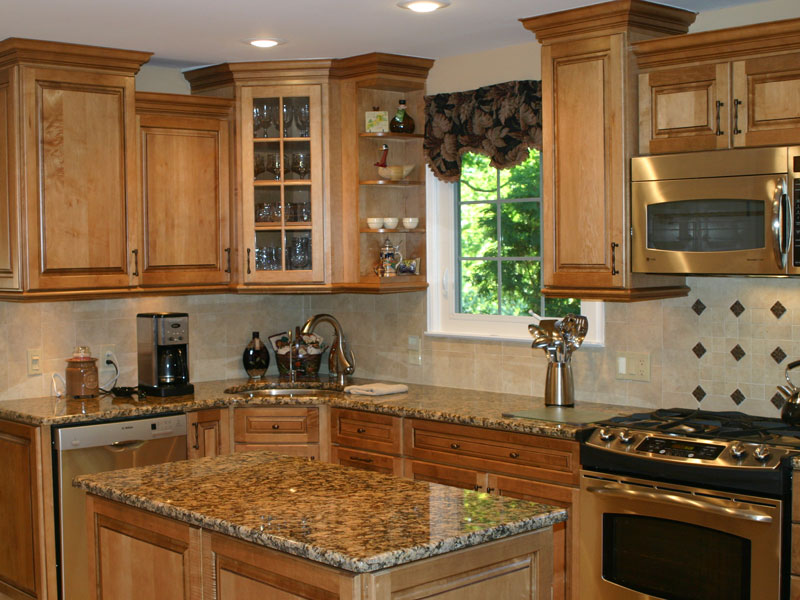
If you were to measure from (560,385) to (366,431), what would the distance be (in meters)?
0.92

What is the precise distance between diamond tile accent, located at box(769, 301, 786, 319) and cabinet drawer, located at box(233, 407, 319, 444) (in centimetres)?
209

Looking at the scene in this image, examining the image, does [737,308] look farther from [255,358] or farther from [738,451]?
[255,358]

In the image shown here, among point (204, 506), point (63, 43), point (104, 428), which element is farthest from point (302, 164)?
point (204, 506)

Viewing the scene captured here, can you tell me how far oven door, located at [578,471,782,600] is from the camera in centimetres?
304

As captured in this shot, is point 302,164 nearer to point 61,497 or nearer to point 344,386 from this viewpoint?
point 344,386

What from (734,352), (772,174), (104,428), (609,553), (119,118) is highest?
(119,118)

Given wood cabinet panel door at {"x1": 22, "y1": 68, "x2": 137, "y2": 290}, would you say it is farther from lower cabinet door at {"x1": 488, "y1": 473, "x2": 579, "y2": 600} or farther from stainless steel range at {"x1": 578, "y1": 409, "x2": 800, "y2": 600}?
stainless steel range at {"x1": 578, "y1": 409, "x2": 800, "y2": 600}

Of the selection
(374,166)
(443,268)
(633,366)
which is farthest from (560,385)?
(374,166)

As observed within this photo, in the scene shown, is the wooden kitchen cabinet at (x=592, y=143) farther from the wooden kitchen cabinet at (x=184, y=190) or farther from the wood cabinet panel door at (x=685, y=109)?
the wooden kitchen cabinet at (x=184, y=190)

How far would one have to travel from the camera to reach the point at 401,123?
4801 mm

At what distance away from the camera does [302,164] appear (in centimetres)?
483

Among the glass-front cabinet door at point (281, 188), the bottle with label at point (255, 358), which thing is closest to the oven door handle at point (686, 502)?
the glass-front cabinet door at point (281, 188)

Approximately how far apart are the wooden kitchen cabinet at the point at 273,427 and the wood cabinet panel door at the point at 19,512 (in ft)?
3.06

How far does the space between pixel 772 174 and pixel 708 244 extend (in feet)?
1.10
